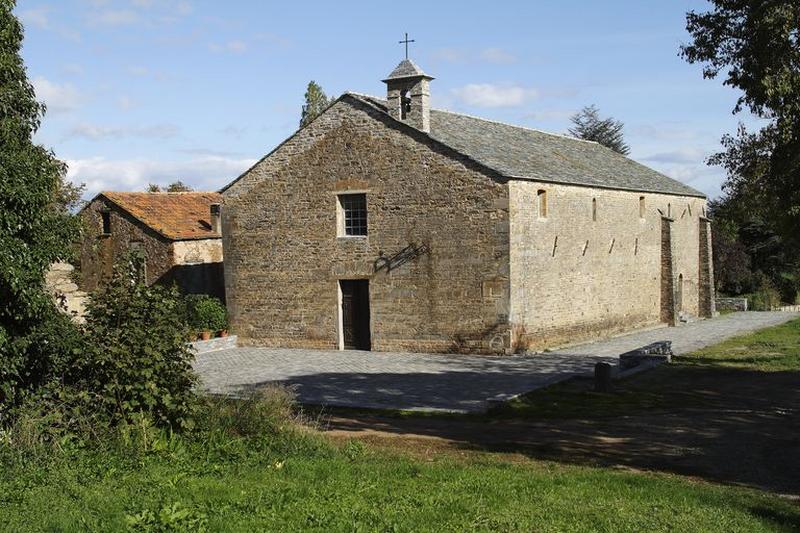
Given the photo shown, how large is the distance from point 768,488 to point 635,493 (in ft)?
7.64

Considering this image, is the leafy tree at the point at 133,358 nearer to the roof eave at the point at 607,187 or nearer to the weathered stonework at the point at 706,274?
the roof eave at the point at 607,187

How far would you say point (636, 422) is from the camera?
601 inches

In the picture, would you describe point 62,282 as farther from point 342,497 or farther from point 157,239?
point 157,239

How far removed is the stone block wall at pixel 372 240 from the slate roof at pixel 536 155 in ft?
3.20

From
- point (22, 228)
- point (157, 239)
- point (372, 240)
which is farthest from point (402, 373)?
point (157, 239)

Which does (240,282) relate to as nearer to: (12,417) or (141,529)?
(12,417)

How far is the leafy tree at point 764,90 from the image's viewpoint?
14.0 meters

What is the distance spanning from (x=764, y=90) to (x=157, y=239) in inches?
953

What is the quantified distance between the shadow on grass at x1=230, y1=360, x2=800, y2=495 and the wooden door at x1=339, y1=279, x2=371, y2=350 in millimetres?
5339

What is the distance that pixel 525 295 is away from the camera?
2512 centimetres

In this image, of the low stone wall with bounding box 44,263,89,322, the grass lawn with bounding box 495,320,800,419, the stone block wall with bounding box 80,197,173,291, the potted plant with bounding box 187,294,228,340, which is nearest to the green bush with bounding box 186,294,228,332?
the potted plant with bounding box 187,294,228,340

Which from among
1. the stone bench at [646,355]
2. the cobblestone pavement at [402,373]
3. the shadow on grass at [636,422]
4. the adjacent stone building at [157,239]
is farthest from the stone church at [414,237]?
the adjacent stone building at [157,239]

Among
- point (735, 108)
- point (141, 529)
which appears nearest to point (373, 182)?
point (735, 108)

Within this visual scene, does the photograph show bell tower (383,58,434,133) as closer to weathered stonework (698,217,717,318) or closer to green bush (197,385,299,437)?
green bush (197,385,299,437)
